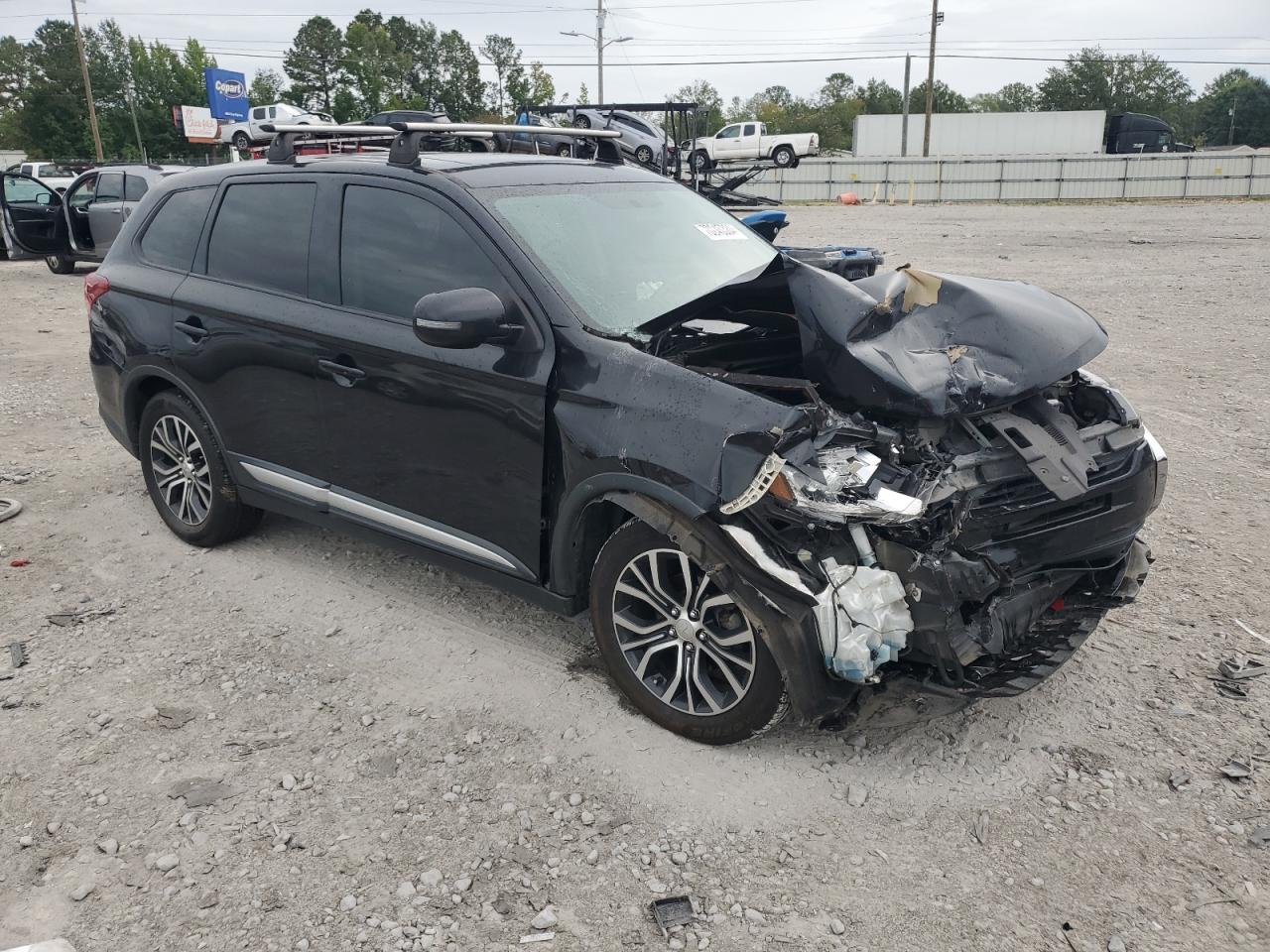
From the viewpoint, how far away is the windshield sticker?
4.28 m

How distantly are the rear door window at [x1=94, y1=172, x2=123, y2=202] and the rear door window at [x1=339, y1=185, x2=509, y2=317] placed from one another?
525 inches

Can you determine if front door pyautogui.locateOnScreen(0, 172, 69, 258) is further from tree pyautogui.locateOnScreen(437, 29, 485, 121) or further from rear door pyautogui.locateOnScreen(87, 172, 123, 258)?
tree pyautogui.locateOnScreen(437, 29, 485, 121)

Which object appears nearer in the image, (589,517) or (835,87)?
(589,517)

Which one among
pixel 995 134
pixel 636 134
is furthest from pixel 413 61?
pixel 636 134

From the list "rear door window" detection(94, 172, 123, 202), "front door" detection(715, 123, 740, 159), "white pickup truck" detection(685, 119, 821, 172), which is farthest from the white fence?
"rear door window" detection(94, 172, 123, 202)

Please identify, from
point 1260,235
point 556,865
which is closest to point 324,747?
point 556,865

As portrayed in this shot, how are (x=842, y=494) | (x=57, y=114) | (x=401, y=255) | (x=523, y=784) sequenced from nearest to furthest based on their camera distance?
(x=842, y=494)
(x=523, y=784)
(x=401, y=255)
(x=57, y=114)

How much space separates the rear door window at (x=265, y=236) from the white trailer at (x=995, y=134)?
194ft

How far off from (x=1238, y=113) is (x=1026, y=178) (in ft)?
298

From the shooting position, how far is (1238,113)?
339 ft

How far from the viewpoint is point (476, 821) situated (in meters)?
2.97

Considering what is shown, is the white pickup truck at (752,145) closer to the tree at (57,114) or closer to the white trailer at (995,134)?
the white trailer at (995,134)

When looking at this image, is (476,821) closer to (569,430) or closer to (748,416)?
(569,430)

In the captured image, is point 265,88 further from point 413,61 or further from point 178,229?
point 178,229
